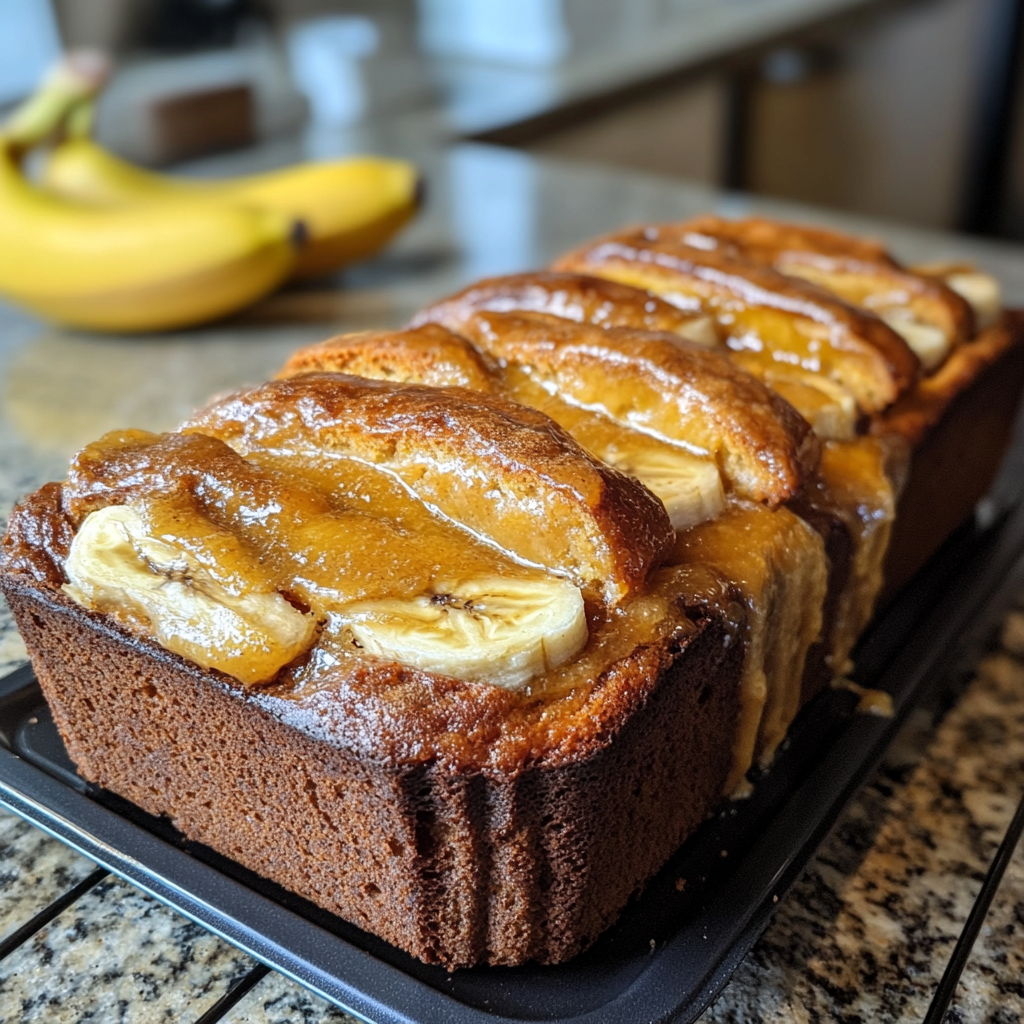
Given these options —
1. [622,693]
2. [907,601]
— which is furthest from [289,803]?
[907,601]

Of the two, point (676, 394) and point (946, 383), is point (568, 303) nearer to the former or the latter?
point (676, 394)

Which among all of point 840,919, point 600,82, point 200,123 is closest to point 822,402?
point 840,919

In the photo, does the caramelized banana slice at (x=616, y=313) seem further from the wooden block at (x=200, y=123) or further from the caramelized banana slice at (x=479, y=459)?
the wooden block at (x=200, y=123)

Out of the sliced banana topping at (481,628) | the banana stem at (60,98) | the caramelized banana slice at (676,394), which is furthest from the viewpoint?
the banana stem at (60,98)

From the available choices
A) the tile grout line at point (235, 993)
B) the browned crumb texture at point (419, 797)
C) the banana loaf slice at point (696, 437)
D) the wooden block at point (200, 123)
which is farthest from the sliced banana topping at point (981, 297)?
the wooden block at point (200, 123)

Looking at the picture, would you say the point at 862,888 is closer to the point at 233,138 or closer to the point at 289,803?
the point at 289,803

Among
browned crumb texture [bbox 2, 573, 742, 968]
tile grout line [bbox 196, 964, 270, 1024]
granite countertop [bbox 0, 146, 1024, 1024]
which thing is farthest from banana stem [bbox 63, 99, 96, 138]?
tile grout line [bbox 196, 964, 270, 1024]
